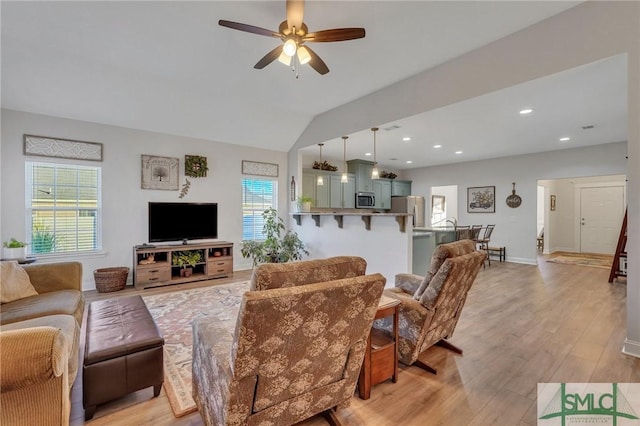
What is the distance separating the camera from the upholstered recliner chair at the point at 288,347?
3.78 feet

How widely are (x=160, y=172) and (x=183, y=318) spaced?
289 centimetres

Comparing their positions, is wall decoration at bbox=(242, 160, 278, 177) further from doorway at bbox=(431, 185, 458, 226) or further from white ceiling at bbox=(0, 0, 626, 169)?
doorway at bbox=(431, 185, 458, 226)

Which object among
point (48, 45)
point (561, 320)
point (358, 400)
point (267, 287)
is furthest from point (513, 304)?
point (48, 45)

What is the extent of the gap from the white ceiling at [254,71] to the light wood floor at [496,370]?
2609mm

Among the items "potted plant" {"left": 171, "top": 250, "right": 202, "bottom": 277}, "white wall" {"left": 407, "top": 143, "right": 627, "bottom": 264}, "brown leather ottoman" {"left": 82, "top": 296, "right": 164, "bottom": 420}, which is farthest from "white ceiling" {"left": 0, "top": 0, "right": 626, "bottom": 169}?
"brown leather ottoman" {"left": 82, "top": 296, "right": 164, "bottom": 420}

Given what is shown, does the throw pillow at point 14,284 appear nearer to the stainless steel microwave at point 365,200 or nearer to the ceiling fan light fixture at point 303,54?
the ceiling fan light fixture at point 303,54

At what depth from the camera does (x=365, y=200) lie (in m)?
7.70

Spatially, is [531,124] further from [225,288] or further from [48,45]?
[48,45]

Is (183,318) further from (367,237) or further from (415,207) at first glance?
(415,207)

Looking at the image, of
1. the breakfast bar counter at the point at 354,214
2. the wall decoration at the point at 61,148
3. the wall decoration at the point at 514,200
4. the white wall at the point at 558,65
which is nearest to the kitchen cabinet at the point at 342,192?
the breakfast bar counter at the point at 354,214

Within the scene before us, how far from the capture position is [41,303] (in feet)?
7.75

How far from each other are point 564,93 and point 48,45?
591 cm

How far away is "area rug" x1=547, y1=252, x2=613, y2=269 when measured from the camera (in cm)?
654
